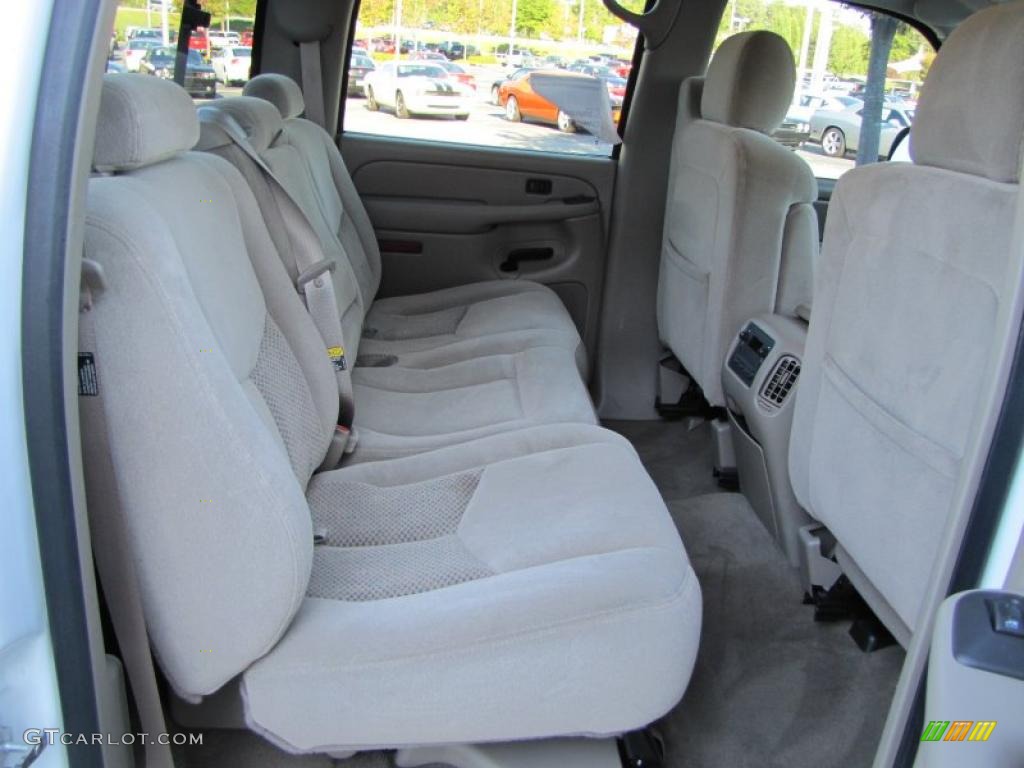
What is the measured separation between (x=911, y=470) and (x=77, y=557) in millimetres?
1043

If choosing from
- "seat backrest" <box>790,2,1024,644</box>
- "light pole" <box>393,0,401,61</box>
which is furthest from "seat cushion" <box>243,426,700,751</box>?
"light pole" <box>393,0,401,61</box>

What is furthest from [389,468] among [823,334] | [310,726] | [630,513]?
[823,334]

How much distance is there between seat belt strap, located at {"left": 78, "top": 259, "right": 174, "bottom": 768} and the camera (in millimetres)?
1062

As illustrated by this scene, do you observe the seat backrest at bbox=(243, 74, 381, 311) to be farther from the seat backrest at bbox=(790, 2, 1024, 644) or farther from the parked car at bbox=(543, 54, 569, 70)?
the seat backrest at bbox=(790, 2, 1024, 644)

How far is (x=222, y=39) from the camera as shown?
8.40ft

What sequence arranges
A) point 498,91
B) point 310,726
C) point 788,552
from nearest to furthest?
point 310,726, point 788,552, point 498,91

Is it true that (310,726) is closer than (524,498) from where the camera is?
Yes

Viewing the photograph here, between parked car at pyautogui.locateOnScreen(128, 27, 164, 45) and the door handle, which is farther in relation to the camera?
the door handle

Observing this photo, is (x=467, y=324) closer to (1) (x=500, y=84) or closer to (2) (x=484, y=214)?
(2) (x=484, y=214)

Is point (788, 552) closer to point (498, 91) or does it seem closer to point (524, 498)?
point (524, 498)

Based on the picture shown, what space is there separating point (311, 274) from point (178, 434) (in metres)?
0.87

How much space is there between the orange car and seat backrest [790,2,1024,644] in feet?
4.60

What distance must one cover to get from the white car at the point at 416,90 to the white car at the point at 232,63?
358 mm

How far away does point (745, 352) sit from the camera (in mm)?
2213
